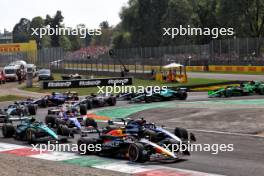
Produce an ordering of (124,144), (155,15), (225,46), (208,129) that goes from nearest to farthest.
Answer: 1. (124,144)
2. (208,129)
3. (225,46)
4. (155,15)

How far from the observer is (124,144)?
13.1 meters

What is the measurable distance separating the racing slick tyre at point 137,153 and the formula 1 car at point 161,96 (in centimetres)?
1813

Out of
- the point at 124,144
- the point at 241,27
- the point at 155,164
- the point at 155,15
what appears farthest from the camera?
the point at 155,15

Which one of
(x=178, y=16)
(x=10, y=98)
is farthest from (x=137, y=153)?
(x=178, y=16)

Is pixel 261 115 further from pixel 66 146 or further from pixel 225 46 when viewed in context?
pixel 225 46

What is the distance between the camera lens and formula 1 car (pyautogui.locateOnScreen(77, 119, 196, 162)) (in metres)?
12.5

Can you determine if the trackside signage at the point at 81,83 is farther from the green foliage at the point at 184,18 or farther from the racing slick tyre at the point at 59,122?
the green foliage at the point at 184,18

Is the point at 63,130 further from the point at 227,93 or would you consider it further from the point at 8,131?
the point at 227,93

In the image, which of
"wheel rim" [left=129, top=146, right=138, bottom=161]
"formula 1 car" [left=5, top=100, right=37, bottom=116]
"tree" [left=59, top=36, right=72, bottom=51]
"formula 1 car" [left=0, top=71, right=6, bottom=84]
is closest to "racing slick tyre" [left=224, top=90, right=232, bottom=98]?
"formula 1 car" [left=5, top=100, right=37, bottom=116]

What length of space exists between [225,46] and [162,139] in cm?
5013

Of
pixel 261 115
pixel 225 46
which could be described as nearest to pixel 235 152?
pixel 261 115

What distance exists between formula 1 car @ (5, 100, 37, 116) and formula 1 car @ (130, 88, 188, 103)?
687 centimetres

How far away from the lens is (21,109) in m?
24.7

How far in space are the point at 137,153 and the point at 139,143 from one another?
29 centimetres
